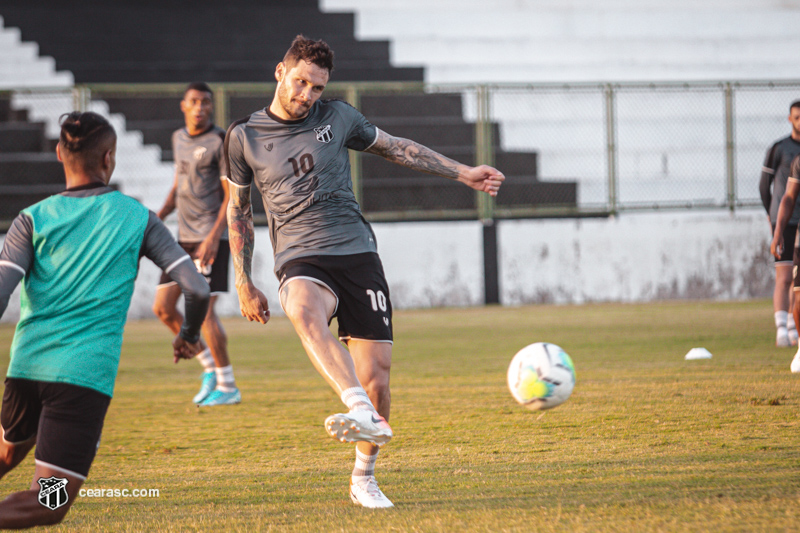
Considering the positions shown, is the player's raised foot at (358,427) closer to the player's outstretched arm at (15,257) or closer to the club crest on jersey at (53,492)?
the club crest on jersey at (53,492)

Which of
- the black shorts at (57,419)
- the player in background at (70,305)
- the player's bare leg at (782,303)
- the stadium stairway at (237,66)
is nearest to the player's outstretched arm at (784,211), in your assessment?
the player's bare leg at (782,303)

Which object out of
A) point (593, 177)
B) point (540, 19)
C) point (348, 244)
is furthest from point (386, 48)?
point (348, 244)

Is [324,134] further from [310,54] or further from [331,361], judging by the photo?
[331,361]

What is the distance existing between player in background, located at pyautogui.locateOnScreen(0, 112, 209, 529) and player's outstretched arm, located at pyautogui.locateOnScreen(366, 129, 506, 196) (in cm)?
151

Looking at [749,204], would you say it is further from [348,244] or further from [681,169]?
[348,244]

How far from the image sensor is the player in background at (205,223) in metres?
6.62

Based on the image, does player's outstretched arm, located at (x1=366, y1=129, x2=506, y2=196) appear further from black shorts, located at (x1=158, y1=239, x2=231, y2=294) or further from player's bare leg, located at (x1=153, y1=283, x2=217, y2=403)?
player's bare leg, located at (x1=153, y1=283, x2=217, y2=403)

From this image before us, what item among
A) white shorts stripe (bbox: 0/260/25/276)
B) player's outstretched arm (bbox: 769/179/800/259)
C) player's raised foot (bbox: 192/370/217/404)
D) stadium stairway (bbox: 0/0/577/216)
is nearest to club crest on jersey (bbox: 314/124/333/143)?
white shorts stripe (bbox: 0/260/25/276)

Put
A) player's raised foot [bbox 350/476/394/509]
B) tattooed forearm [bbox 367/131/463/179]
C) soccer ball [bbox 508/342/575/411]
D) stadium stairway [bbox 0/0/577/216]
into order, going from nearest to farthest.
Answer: player's raised foot [bbox 350/476/394/509] < tattooed forearm [bbox 367/131/463/179] < soccer ball [bbox 508/342/575/411] < stadium stairway [bbox 0/0/577/216]

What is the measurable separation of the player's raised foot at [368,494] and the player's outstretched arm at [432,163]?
1.39 metres

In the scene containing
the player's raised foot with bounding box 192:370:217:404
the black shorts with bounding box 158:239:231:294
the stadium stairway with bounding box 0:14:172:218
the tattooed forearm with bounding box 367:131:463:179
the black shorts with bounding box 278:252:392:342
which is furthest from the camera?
the stadium stairway with bounding box 0:14:172:218

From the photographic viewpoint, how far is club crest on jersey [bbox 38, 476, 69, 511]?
9.09ft

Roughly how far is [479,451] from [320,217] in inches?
58.9

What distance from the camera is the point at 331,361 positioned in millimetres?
3521
